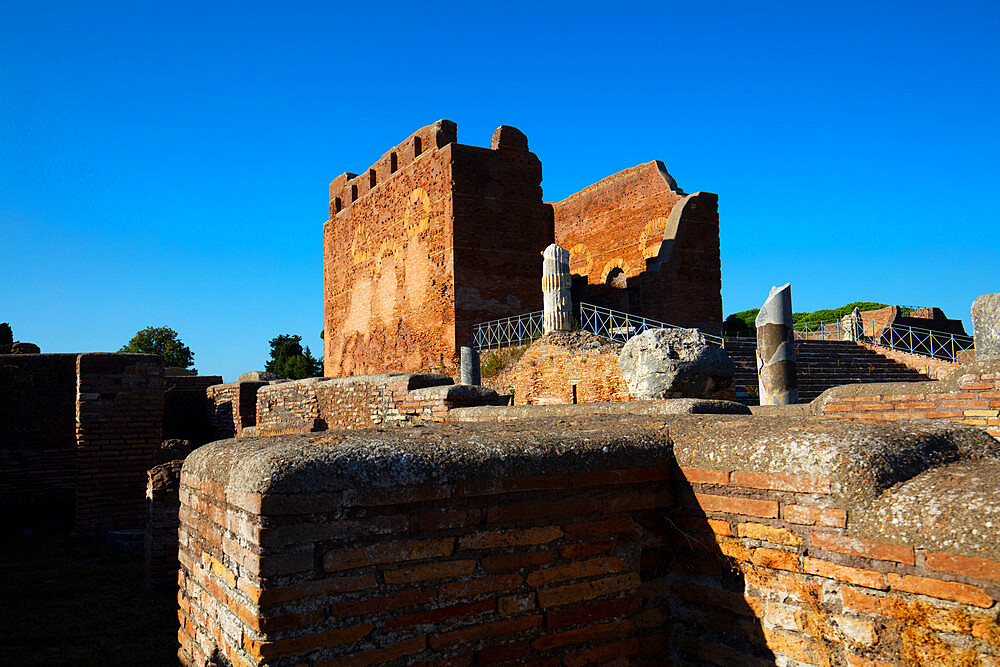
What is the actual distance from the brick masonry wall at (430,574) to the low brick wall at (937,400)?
3.20 metres

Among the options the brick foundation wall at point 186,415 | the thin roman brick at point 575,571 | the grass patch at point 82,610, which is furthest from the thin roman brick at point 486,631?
the brick foundation wall at point 186,415

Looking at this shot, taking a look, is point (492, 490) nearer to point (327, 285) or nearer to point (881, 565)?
point (881, 565)

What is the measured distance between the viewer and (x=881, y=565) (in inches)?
→ 73.1

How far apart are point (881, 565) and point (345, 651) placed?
1.54 m

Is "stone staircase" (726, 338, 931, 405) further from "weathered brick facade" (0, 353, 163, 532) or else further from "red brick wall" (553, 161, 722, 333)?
"weathered brick facade" (0, 353, 163, 532)

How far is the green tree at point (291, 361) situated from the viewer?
108 ft

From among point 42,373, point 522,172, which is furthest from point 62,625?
point 522,172

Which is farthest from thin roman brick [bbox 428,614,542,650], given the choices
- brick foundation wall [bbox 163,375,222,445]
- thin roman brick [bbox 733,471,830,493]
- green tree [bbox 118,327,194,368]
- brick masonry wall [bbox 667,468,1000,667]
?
green tree [bbox 118,327,194,368]

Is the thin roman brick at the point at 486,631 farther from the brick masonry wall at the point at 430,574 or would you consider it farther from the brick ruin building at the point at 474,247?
the brick ruin building at the point at 474,247

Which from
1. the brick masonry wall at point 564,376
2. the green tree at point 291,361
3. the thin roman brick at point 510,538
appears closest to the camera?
the thin roman brick at point 510,538

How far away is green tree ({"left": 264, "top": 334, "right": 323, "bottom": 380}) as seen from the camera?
108ft

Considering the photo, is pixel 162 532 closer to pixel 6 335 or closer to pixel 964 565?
pixel 964 565

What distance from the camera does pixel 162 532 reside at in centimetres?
661

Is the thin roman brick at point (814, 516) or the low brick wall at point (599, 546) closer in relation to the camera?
the low brick wall at point (599, 546)
